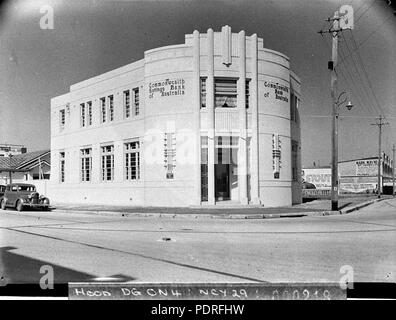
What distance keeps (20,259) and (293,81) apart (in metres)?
20.3

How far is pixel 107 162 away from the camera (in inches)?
984

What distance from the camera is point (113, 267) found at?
6.26 m

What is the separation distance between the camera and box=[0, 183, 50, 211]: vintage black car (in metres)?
21.2

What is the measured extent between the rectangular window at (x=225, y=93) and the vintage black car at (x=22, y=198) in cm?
1047

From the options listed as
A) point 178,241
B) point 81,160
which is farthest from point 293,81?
point 178,241

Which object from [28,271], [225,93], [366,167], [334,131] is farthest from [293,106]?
[366,167]

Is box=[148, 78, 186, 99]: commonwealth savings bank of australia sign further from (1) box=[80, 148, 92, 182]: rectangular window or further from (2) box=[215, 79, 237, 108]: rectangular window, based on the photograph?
(1) box=[80, 148, 92, 182]: rectangular window

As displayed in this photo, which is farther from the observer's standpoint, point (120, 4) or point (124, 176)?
point (124, 176)

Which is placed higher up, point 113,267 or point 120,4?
point 120,4

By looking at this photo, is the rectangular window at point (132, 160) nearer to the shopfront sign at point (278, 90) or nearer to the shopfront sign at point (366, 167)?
the shopfront sign at point (278, 90)

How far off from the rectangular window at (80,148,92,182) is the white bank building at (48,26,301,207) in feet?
10.0

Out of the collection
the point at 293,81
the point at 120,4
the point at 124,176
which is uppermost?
the point at 293,81

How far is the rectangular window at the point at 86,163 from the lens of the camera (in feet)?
85.5
